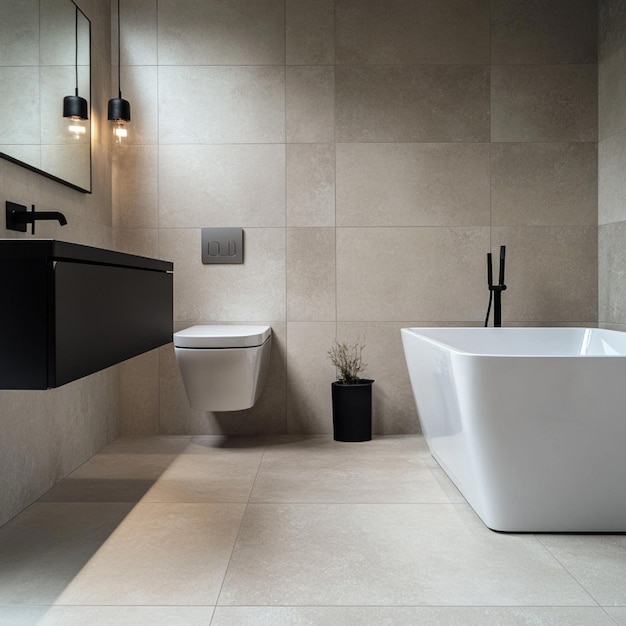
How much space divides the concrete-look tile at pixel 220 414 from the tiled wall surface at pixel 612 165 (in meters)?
1.64

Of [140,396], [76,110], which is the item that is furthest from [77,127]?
[140,396]

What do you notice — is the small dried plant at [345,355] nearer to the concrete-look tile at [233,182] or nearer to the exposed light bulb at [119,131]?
the concrete-look tile at [233,182]

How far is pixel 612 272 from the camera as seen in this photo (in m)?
3.12

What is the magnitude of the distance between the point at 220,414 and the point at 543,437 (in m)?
1.87

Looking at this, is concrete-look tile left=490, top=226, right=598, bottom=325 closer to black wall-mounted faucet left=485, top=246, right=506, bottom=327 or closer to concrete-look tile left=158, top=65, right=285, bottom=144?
black wall-mounted faucet left=485, top=246, right=506, bottom=327

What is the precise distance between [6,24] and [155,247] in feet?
4.53

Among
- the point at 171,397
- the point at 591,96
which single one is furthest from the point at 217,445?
the point at 591,96

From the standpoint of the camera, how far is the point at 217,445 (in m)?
3.10

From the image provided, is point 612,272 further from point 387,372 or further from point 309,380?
point 309,380

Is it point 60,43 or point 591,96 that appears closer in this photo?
point 60,43

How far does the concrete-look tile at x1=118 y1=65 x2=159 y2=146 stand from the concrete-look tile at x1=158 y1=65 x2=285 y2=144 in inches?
1.6

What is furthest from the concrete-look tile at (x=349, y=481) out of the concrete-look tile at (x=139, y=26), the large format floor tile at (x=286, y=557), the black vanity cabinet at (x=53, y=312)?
the concrete-look tile at (x=139, y=26)

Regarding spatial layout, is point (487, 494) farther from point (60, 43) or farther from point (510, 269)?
point (60, 43)

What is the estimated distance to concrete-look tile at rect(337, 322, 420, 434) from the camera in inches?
130
